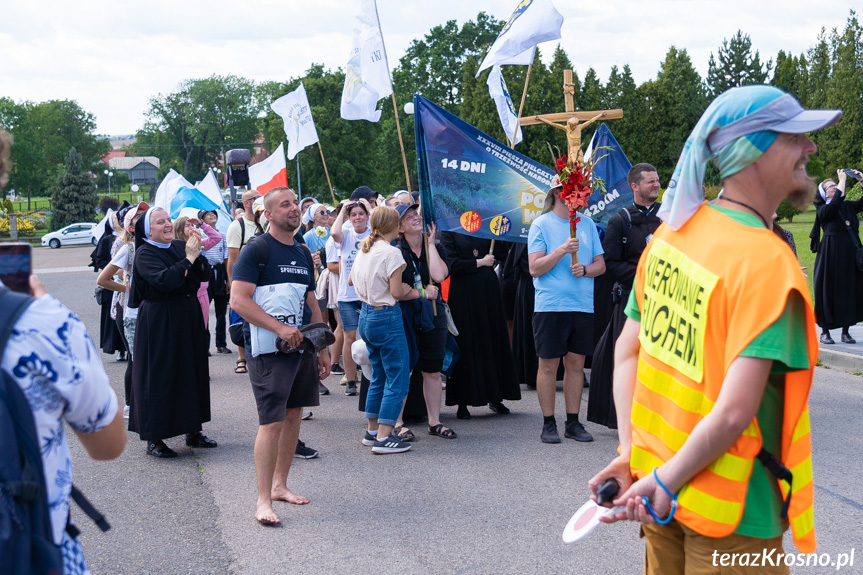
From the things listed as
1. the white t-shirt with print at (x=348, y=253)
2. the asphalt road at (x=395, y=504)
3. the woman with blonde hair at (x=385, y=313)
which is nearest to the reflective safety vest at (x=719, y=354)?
the asphalt road at (x=395, y=504)

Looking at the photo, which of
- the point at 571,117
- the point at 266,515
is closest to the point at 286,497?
the point at 266,515

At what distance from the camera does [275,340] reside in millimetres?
5098

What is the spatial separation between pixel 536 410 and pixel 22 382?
6451 millimetres

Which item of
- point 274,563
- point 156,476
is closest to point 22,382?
point 274,563

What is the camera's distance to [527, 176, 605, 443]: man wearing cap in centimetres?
659

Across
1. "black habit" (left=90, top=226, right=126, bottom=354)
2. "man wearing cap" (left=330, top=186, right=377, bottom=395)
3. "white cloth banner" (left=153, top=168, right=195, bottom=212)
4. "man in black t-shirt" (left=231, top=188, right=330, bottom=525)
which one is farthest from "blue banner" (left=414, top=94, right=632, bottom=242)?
"white cloth banner" (left=153, top=168, right=195, bottom=212)

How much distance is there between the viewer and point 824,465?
5.85m

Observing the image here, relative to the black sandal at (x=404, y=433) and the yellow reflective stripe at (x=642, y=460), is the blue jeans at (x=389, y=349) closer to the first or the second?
the black sandal at (x=404, y=433)

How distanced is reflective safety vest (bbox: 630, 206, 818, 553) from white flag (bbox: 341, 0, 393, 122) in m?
6.92

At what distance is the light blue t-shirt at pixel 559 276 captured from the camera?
259 inches

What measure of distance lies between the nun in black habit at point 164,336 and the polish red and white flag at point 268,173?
25.2ft

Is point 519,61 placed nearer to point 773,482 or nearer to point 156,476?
point 156,476

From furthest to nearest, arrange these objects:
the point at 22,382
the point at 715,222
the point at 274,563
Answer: the point at 274,563, the point at 715,222, the point at 22,382

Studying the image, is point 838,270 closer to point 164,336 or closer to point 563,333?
point 563,333
